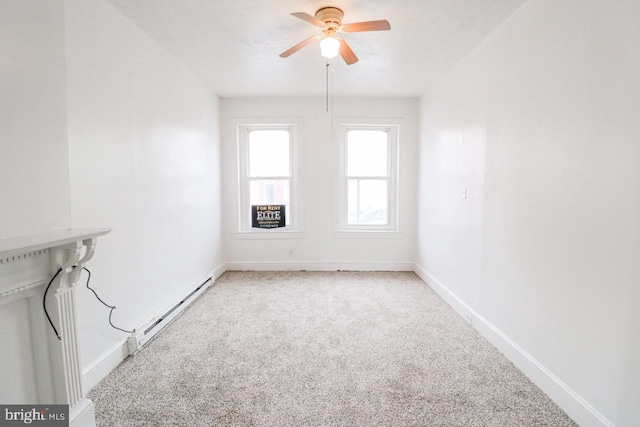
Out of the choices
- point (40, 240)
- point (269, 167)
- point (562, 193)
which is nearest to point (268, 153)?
point (269, 167)

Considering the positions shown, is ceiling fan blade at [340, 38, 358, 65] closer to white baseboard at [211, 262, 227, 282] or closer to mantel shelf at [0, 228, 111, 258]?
mantel shelf at [0, 228, 111, 258]

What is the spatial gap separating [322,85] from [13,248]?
3.46 m

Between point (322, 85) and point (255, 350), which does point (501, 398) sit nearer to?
point (255, 350)

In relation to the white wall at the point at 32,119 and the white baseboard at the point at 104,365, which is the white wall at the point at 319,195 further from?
the white wall at the point at 32,119

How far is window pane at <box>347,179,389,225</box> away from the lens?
4.62 meters

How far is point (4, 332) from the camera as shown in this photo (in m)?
1.26

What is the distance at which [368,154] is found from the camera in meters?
4.61

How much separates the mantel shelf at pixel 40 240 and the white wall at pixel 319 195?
9.99ft

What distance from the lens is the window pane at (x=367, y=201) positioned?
4617 millimetres

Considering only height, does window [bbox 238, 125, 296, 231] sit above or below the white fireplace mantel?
above

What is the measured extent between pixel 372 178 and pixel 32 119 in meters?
3.86

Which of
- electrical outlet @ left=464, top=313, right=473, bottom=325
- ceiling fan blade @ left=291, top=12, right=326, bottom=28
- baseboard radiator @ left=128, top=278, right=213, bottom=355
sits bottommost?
electrical outlet @ left=464, top=313, right=473, bottom=325

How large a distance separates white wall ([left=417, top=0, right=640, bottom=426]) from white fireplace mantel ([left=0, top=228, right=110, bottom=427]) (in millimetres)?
2544

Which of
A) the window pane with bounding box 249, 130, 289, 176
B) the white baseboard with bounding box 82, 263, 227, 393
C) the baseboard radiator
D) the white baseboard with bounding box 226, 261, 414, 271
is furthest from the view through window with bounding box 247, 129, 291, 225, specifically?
the white baseboard with bounding box 82, 263, 227, 393
